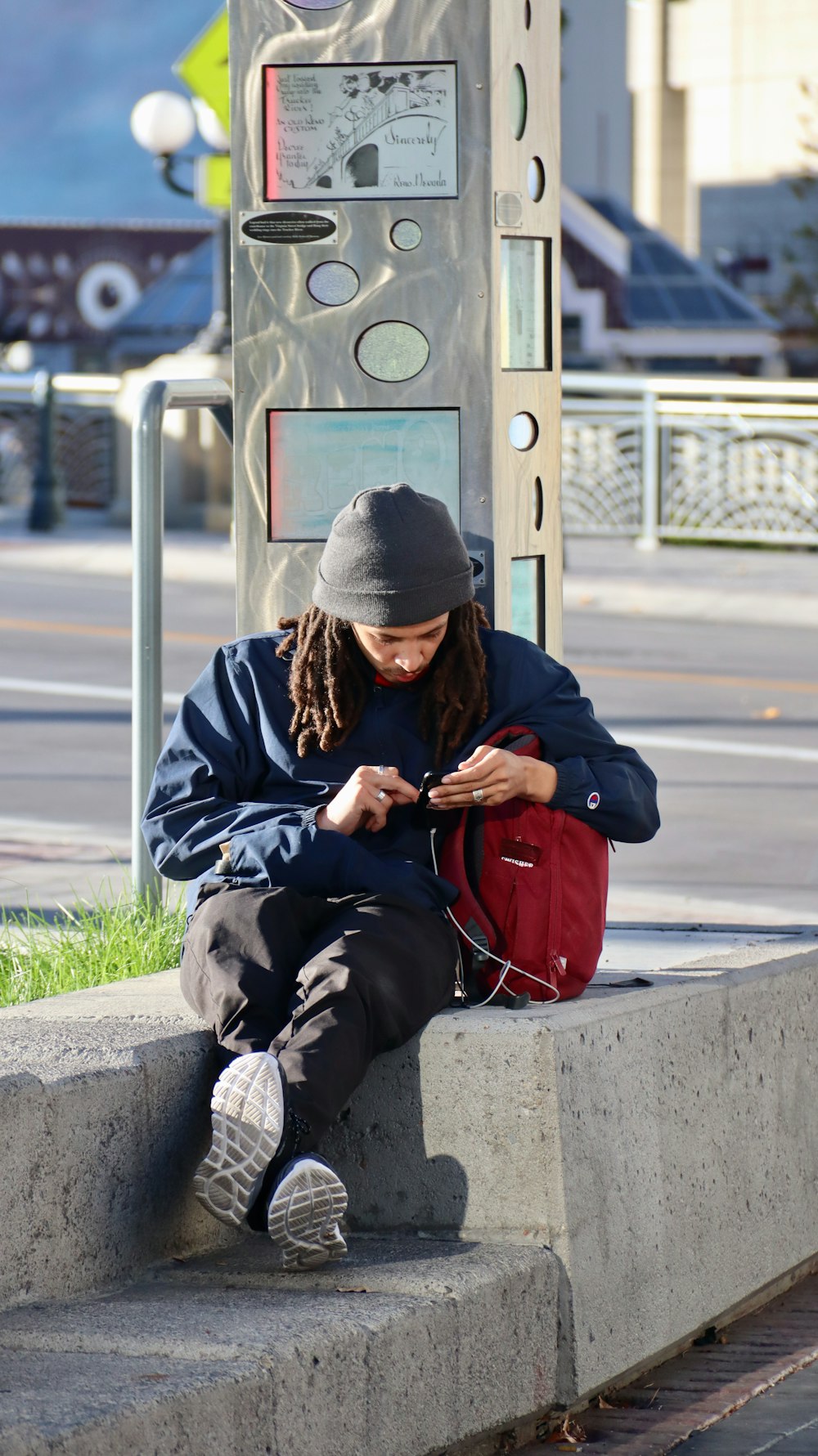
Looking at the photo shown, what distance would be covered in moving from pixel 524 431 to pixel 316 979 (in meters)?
1.71

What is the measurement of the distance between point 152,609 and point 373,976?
190 cm

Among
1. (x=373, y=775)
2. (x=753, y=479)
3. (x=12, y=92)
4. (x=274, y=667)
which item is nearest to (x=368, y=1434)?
(x=373, y=775)

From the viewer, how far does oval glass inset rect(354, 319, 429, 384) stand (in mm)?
5031

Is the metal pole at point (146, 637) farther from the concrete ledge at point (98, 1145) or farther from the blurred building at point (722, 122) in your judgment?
the blurred building at point (722, 122)

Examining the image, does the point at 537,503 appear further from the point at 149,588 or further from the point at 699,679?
the point at 699,679

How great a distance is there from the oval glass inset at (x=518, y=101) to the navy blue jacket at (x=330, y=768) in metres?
1.31

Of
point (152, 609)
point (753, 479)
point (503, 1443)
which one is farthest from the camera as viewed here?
point (753, 479)

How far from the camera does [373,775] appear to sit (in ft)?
13.3

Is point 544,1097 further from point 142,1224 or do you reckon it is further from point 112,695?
point 112,695

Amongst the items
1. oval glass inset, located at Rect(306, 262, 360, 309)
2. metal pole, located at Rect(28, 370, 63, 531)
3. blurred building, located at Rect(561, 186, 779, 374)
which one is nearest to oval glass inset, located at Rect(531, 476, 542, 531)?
oval glass inset, located at Rect(306, 262, 360, 309)

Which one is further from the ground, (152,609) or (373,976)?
(152,609)

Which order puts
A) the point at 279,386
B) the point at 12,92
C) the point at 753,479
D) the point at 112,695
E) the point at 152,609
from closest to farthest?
the point at 279,386 < the point at 152,609 < the point at 112,695 < the point at 753,479 < the point at 12,92

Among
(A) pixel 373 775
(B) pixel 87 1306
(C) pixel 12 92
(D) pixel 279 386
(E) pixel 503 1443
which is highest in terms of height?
(C) pixel 12 92

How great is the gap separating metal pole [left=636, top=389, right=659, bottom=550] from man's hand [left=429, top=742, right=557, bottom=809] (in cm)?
1490
